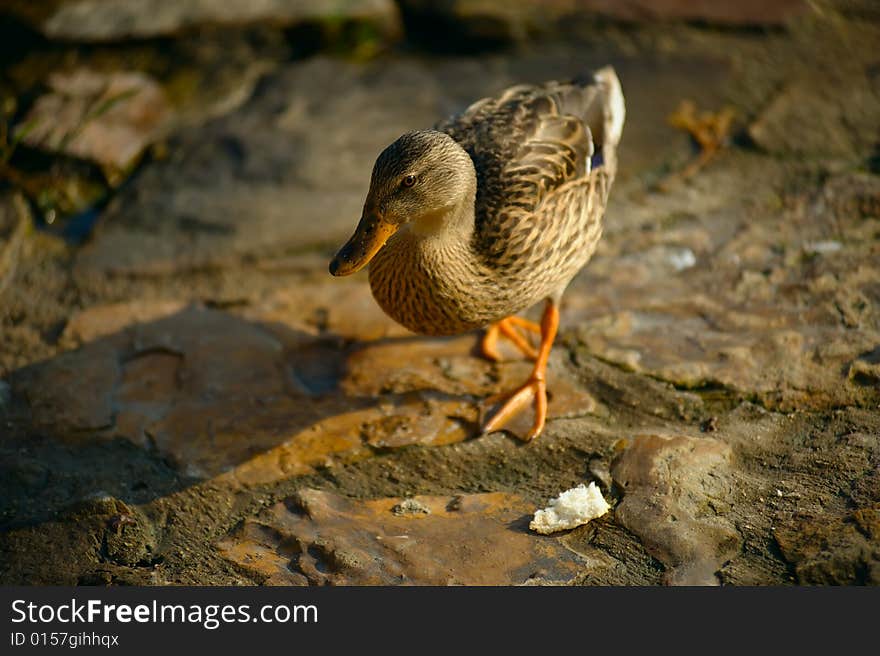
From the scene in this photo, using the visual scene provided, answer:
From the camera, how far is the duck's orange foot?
3.90 m

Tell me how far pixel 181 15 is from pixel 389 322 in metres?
2.79

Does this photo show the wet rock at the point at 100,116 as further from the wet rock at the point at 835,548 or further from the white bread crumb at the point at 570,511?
the wet rock at the point at 835,548

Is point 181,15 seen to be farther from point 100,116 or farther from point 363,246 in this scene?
point 363,246

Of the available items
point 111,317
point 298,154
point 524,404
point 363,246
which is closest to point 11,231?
point 111,317

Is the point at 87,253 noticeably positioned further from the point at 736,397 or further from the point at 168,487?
the point at 736,397

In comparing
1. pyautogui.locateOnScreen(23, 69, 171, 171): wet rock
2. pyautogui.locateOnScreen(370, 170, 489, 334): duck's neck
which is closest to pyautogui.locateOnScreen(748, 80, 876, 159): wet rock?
pyautogui.locateOnScreen(370, 170, 489, 334): duck's neck

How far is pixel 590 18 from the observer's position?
627 cm

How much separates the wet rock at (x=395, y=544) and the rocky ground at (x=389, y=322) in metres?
0.01

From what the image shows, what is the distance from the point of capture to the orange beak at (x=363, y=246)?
11.9 ft

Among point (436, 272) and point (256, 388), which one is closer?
point (436, 272)

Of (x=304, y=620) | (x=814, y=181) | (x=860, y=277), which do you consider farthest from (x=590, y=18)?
(x=304, y=620)

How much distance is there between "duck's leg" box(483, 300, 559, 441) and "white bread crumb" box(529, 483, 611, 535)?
0.44m

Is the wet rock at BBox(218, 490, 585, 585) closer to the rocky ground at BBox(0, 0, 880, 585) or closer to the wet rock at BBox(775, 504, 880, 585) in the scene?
the rocky ground at BBox(0, 0, 880, 585)

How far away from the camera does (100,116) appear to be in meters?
5.56
